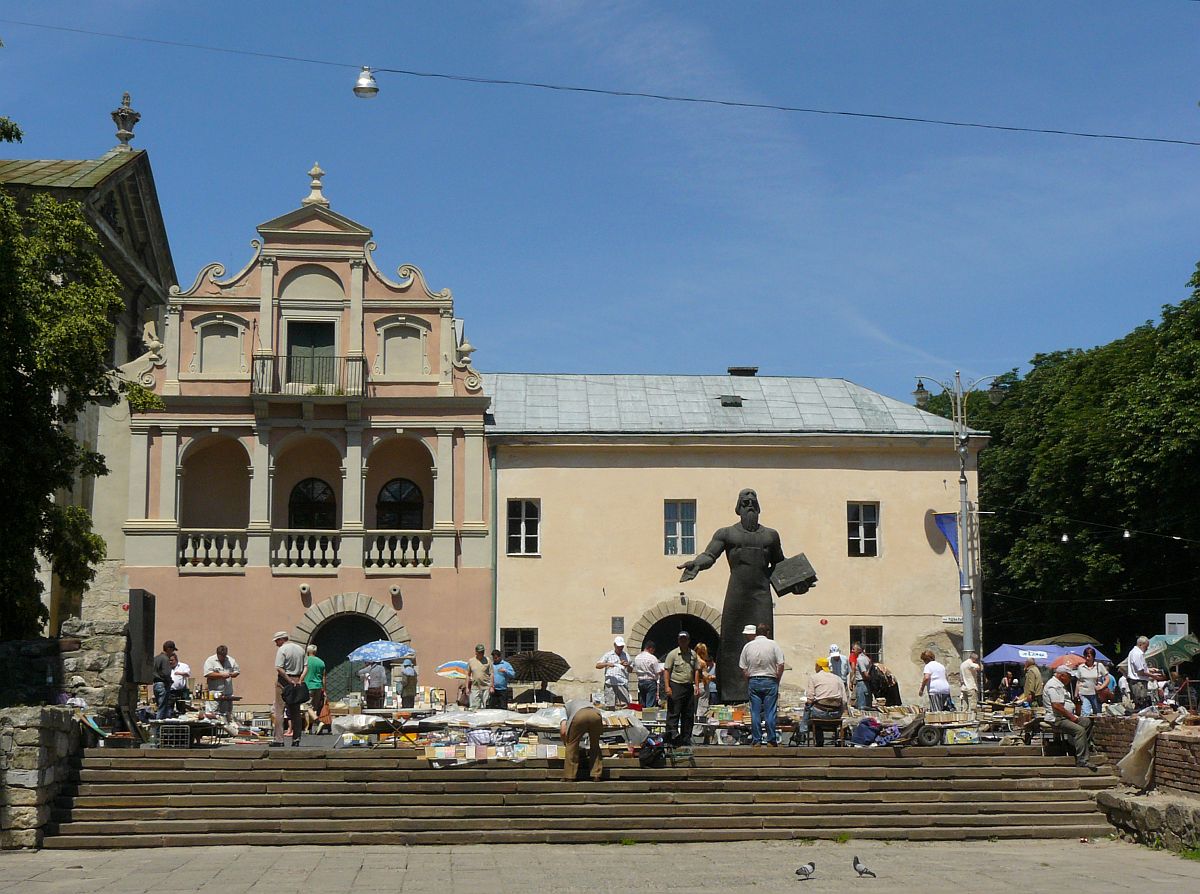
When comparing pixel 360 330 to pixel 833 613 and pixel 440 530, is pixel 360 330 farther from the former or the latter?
pixel 833 613

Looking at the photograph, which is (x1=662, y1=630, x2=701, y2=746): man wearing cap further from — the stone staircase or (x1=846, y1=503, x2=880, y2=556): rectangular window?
(x1=846, y1=503, x2=880, y2=556): rectangular window

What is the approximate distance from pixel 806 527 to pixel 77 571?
17141mm

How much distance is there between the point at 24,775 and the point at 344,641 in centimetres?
1840

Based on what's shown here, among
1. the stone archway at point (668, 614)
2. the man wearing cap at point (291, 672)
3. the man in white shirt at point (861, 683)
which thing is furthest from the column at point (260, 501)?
the man in white shirt at point (861, 683)

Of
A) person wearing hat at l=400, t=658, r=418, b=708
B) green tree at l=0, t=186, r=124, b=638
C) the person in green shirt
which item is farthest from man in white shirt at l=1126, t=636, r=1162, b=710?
green tree at l=0, t=186, r=124, b=638

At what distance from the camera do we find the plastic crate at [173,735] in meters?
19.6

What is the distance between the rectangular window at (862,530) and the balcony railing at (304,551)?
12.5 m

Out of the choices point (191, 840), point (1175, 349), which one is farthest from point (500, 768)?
point (1175, 349)

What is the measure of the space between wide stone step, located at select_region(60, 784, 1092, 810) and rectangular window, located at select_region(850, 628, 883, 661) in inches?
686

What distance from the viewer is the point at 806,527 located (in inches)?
1403

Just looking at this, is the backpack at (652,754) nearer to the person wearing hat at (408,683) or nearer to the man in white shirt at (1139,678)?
the person wearing hat at (408,683)

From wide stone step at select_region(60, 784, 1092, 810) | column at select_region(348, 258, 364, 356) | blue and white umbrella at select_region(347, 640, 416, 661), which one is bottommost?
wide stone step at select_region(60, 784, 1092, 810)

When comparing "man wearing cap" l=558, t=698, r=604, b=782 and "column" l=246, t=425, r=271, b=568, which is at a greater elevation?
"column" l=246, t=425, r=271, b=568

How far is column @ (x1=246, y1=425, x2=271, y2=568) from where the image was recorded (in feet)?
112
